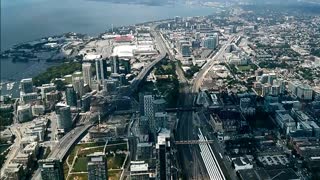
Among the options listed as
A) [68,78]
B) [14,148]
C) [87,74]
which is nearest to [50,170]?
[14,148]

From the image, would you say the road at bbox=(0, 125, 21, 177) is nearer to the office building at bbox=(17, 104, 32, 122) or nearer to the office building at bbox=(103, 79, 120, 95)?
the office building at bbox=(17, 104, 32, 122)

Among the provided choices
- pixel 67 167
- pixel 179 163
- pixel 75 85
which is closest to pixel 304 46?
pixel 75 85

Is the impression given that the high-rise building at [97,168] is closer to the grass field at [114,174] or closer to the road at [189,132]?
the grass field at [114,174]

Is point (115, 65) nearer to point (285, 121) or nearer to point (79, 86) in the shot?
point (79, 86)

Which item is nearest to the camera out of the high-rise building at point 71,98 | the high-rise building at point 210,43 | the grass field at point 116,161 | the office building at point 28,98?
the grass field at point 116,161

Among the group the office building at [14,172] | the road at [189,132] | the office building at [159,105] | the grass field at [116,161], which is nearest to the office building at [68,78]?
the road at [189,132]
